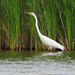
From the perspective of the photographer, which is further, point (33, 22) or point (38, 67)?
point (33, 22)

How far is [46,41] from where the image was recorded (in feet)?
36.5

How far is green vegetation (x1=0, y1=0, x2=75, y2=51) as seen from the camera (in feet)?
36.0

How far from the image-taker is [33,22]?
38.5 feet

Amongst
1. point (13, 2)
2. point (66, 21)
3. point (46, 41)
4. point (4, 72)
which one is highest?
point (13, 2)

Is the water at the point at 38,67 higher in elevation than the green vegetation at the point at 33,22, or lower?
lower

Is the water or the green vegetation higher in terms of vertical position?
the green vegetation

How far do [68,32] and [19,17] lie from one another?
6.13 feet

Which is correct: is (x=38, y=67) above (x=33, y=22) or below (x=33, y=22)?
below

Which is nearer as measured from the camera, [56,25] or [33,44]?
[56,25]

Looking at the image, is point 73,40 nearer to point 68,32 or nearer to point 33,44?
point 68,32

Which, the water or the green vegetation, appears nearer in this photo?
the water

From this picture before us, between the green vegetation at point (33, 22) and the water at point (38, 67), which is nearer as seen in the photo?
the water at point (38, 67)

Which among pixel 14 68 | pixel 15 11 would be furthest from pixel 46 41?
pixel 14 68

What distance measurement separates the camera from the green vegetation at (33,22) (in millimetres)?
10969
